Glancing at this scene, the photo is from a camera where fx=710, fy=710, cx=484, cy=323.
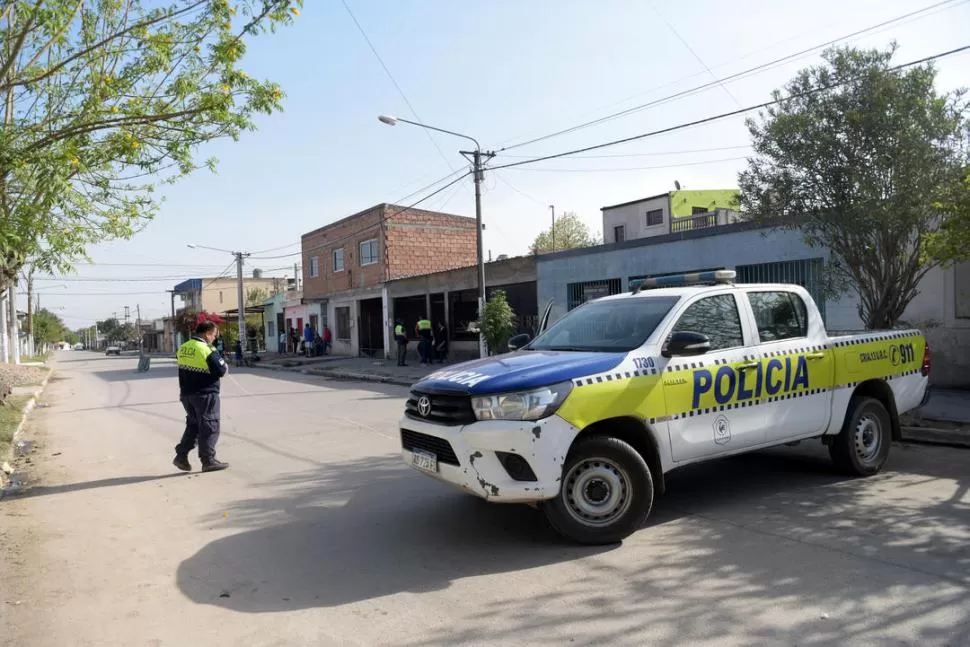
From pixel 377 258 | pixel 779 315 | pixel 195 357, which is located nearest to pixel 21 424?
pixel 195 357

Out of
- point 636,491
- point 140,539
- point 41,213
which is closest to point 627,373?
point 636,491

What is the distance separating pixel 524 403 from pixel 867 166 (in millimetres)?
6301

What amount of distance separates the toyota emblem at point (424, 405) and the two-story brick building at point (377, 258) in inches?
1024

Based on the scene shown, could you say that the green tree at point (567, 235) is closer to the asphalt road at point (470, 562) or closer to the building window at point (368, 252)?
the building window at point (368, 252)

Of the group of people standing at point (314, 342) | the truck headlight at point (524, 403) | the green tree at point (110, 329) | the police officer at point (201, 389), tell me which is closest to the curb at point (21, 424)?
the police officer at point (201, 389)

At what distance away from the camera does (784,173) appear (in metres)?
9.16

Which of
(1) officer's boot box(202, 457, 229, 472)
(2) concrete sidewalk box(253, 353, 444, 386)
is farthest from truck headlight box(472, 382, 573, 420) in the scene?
(2) concrete sidewalk box(253, 353, 444, 386)

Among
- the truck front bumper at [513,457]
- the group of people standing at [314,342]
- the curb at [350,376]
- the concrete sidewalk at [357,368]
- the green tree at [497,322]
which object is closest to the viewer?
the truck front bumper at [513,457]

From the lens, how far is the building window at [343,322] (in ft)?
119

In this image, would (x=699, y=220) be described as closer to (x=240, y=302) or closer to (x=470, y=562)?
(x=240, y=302)

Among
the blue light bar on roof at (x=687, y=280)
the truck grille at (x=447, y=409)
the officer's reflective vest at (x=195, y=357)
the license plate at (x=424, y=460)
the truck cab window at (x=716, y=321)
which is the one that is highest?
the blue light bar on roof at (x=687, y=280)

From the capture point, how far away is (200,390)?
306 inches

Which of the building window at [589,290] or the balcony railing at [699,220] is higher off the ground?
the balcony railing at [699,220]

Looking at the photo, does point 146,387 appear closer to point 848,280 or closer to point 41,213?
point 41,213
